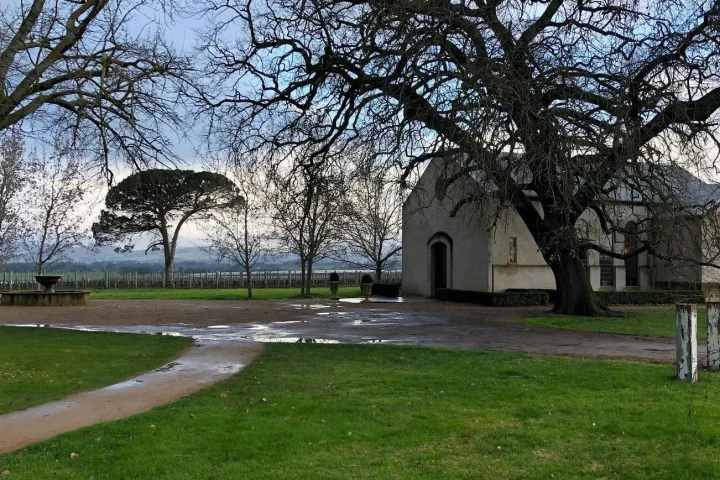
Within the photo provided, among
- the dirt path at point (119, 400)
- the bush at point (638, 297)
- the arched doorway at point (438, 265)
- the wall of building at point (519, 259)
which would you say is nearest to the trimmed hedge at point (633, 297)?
the bush at point (638, 297)

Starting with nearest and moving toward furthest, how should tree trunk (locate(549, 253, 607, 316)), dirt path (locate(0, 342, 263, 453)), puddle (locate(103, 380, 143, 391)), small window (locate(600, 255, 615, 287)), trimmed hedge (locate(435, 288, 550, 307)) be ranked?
dirt path (locate(0, 342, 263, 453)), puddle (locate(103, 380, 143, 391)), tree trunk (locate(549, 253, 607, 316)), trimmed hedge (locate(435, 288, 550, 307)), small window (locate(600, 255, 615, 287))

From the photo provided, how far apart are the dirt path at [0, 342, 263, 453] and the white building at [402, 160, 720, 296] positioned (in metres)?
17.6

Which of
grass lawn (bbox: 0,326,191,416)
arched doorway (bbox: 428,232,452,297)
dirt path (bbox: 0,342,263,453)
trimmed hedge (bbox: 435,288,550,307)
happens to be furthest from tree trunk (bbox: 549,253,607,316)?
grass lawn (bbox: 0,326,191,416)

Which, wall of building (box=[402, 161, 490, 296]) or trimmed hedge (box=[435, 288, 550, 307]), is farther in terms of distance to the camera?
wall of building (box=[402, 161, 490, 296])

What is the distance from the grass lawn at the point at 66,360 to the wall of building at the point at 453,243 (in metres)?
15.9

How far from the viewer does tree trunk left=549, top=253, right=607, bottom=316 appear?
2130 cm

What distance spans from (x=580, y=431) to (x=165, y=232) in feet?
161

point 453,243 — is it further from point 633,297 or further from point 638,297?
point 638,297

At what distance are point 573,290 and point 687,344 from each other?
44.2 ft

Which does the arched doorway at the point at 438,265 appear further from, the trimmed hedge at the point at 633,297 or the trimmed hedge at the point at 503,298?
the trimmed hedge at the point at 633,297

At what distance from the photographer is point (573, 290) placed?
70.8 ft

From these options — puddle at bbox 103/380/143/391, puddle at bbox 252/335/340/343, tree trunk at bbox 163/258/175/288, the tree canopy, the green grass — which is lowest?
puddle at bbox 103/380/143/391

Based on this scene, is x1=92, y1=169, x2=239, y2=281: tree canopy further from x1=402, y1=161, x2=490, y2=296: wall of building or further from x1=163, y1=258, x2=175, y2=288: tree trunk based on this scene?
x1=402, y1=161, x2=490, y2=296: wall of building

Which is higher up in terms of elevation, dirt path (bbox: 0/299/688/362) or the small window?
the small window
